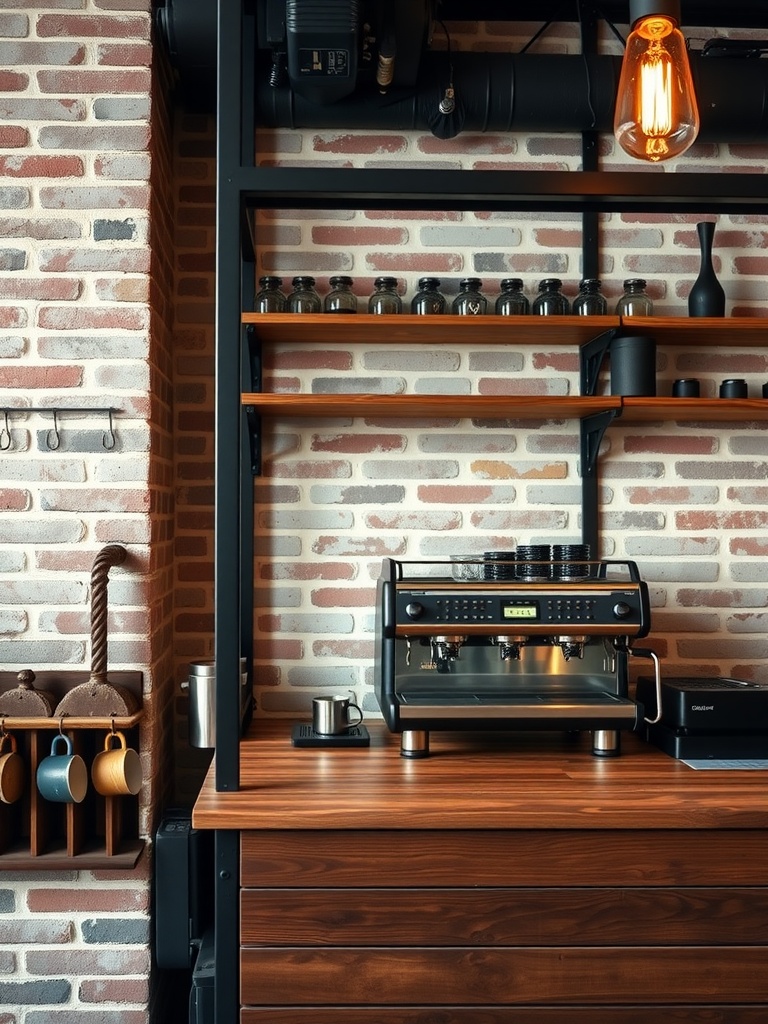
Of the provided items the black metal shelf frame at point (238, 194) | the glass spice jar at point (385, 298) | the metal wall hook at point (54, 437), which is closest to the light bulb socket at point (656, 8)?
the black metal shelf frame at point (238, 194)

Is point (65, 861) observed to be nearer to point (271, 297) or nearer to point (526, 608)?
point (526, 608)

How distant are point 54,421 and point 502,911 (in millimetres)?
1434

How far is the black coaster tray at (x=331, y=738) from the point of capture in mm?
2080

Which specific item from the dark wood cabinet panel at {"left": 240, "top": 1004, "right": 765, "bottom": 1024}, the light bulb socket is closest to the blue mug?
the dark wood cabinet panel at {"left": 240, "top": 1004, "right": 765, "bottom": 1024}

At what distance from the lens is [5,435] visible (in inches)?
80.8

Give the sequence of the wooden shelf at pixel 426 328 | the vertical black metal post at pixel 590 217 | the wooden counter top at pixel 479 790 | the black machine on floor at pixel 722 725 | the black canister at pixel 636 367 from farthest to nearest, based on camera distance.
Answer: the vertical black metal post at pixel 590 217 < the black canister at pixel 636 367 < the wooden shelf at pixel 426 328 < the black machine on floor at pixel 722 725 < the wooden counter top at pixel 479 790

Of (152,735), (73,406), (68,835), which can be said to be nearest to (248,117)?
(73,406)

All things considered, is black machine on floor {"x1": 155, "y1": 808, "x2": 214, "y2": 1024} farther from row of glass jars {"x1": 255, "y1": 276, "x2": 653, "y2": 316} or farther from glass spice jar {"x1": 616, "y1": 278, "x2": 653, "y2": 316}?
glass spice jar {"x1": 616, "y1": 278, "x2": 653, "y2": 316}

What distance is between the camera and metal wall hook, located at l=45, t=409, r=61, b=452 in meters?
2.05

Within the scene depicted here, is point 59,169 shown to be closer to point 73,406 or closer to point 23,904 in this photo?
point 73,406

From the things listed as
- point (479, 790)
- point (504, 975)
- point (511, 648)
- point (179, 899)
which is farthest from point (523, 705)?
point (179, 899)

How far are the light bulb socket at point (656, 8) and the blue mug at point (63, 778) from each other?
69.5 inches

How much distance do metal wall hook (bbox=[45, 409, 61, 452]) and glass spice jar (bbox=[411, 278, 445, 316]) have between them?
0.92 metres

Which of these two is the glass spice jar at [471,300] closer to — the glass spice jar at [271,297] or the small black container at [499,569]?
the glass spice jar at [271,297]
